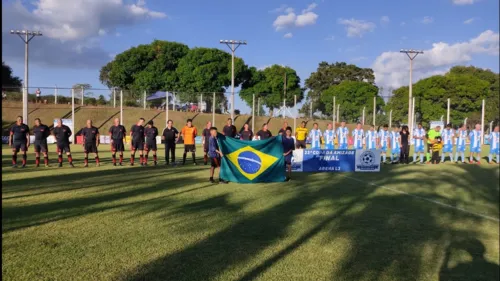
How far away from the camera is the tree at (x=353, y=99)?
5309cm

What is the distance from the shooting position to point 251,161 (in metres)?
12.5

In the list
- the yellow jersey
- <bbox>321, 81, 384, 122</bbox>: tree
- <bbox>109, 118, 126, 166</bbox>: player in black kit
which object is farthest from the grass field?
<bbox>321, 81, 384, 122</bbox>: tree

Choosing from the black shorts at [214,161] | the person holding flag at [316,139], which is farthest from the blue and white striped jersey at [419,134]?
the black shorts at [214,161]

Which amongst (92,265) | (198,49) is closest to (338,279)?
(92,265)

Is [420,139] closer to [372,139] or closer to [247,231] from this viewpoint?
[372,139]

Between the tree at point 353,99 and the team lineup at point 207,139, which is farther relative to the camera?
the tree at point 353,99

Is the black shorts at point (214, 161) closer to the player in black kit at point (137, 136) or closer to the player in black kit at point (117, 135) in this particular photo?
the player in black kit at point (137, 136)

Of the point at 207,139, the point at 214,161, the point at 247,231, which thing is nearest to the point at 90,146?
the point at 207,139

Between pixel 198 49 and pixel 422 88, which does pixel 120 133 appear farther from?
pixel 422 88

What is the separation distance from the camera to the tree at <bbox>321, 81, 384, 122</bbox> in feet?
174

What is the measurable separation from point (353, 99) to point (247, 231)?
58621 millimetres

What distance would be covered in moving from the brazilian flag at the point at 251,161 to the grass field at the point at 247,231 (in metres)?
0.95

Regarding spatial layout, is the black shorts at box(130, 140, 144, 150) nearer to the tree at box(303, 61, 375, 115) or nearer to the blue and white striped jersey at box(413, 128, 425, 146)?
the blue and white striped jersey at box(413, 128, 425, 146)

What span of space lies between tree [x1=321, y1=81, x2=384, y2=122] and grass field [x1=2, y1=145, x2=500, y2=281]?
42.4 metres
